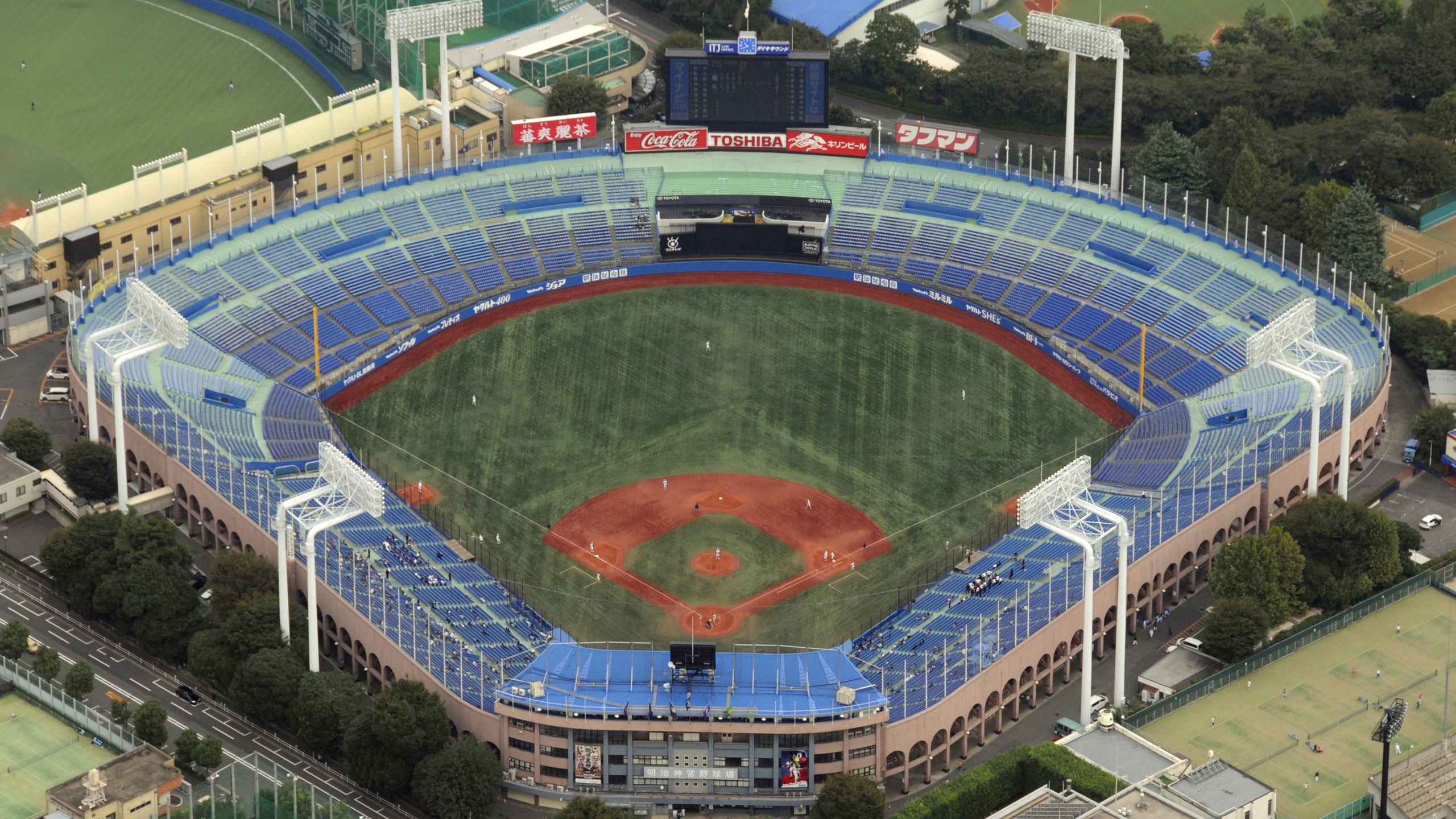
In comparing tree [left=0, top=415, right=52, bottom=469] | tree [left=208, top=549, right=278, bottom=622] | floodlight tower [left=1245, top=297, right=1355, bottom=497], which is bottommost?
tree [left=208, top=549, right=278, bottom=622]

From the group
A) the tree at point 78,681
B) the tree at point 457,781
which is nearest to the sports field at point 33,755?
the tree at point 78,681

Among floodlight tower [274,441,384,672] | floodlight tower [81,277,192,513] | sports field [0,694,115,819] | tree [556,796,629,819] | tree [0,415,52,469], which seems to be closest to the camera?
tree [556,796,629,819]

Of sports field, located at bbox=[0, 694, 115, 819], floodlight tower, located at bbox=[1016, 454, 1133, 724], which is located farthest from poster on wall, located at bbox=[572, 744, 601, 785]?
floodlight tower, located at bbox=[1016, 454, 1133, 724]

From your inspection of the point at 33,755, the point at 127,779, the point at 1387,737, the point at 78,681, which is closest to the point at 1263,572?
the point at 1387,737

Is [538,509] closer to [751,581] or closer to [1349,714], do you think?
[751,581]

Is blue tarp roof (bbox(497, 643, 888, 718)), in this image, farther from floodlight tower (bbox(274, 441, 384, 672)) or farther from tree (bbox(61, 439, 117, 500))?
tree (bbox(61, 439, 117, 500))

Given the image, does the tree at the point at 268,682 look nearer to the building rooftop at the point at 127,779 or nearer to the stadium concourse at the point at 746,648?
the stadium concourse at the point at 746,648
